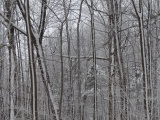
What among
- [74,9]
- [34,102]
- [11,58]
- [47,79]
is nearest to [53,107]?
[47,79]

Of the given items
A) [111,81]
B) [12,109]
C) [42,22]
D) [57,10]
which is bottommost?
[12,109]

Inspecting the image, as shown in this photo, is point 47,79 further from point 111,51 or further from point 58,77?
point 58,77

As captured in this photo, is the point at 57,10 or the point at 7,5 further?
the point at 57,10

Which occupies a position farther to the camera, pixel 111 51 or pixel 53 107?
pixel 111 51

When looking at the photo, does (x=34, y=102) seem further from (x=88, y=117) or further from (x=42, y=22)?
(x=88, y=117)

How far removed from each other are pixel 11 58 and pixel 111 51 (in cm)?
367

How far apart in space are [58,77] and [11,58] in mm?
12373

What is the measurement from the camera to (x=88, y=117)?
855 inches

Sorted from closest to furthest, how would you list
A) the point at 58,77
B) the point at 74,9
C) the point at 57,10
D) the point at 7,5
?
the point at 7,5, the point at 57,10, the point at 74,9, the point at 58,77

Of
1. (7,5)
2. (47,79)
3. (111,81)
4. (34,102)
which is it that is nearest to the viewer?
(34,102)

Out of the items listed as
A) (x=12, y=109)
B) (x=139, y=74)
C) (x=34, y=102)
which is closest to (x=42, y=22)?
(x=12, y=109)

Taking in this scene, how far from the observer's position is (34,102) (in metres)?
3.41

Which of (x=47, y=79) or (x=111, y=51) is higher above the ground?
(x=111, y=51)

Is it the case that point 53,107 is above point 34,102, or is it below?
below
